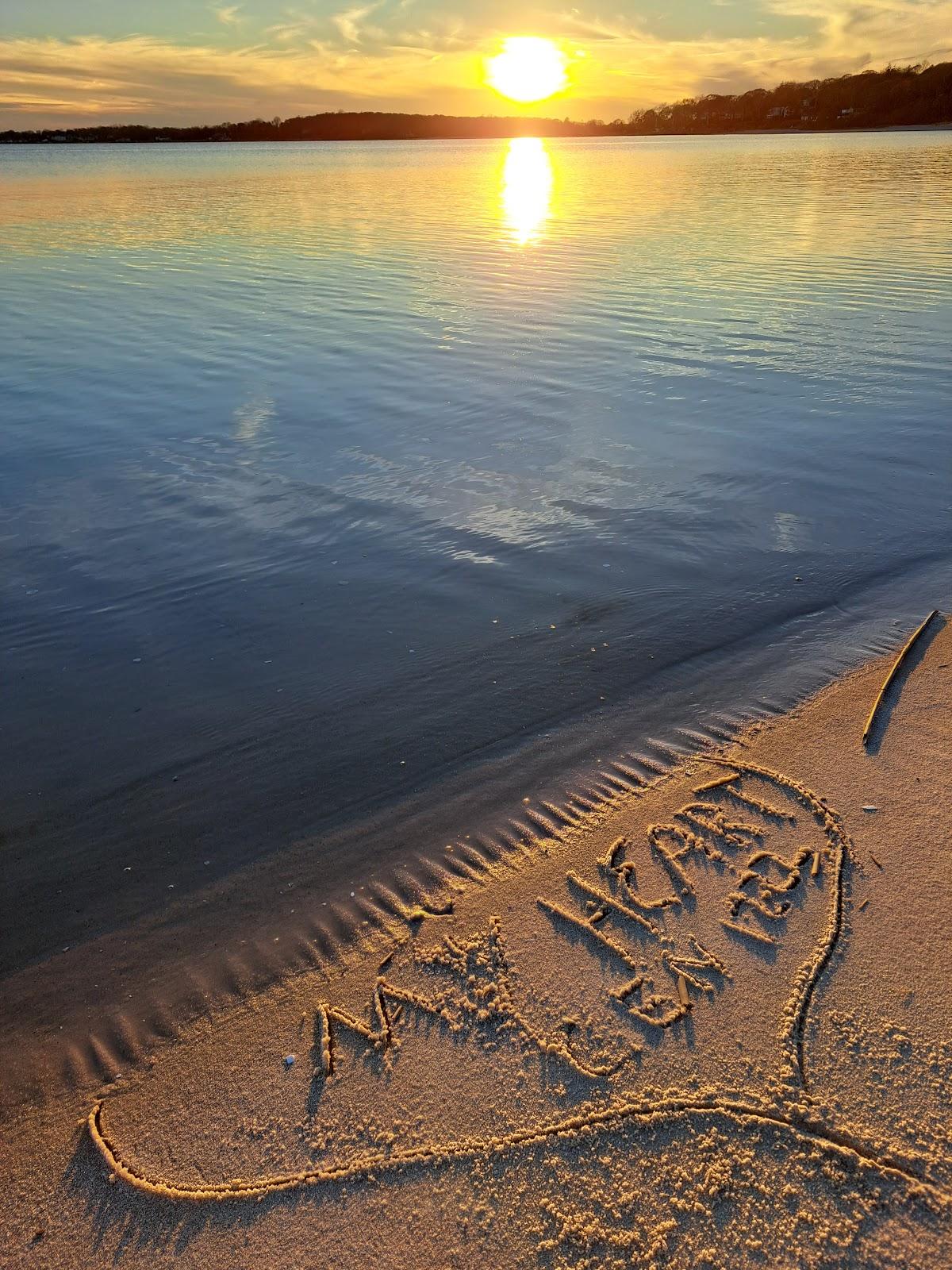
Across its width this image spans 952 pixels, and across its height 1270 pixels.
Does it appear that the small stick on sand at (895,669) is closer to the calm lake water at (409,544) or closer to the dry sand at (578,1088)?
the calm lake water at (409,544)

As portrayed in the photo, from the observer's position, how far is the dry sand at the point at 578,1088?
2.77 m

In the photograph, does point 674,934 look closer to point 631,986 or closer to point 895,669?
point 631,986

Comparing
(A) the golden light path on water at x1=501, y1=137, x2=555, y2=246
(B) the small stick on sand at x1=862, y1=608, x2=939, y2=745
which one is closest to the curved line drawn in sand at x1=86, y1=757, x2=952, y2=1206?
(B) the small stick on sand at x1=862, y1=608, x2=939, y2=745

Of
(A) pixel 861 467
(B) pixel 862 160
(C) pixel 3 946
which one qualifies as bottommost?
(C) pixel 3 946

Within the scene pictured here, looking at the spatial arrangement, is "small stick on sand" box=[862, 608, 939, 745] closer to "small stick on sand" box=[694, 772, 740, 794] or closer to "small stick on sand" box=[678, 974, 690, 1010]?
"small stick on sand" box=[694, 772, 740, 794]

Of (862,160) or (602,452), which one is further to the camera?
(862,160)

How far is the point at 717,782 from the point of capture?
4707 millimetres

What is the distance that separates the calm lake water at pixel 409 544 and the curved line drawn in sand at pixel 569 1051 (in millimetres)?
916

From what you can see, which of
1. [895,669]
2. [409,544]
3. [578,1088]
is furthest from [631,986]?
[409,544]

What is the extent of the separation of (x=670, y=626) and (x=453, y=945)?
3.41 metres

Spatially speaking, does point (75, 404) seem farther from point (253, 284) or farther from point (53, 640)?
point (253, 284)

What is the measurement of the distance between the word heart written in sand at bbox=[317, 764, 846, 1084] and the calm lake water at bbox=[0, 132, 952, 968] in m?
0.82

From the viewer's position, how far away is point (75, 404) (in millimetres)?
11531

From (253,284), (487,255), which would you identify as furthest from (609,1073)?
(487,255)
